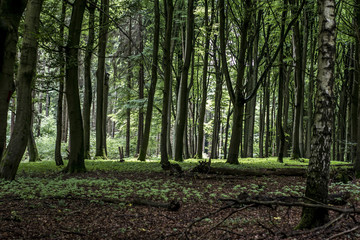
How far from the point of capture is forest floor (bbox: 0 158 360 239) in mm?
3955

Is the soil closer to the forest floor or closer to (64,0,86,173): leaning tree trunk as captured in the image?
the forest floor

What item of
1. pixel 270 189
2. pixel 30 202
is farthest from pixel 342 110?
pixel 30 202

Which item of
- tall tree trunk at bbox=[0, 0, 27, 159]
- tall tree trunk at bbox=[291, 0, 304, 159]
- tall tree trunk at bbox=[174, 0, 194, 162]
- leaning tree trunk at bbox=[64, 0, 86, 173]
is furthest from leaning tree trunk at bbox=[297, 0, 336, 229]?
tall tree trunk at bbox=[291, 0, 304, 159]

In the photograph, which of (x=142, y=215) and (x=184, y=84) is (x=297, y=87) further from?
(x=142, y=215)

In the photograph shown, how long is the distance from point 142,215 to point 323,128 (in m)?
3.53

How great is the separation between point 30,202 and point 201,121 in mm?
13246

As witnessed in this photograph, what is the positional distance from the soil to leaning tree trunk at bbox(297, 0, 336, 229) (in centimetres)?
27

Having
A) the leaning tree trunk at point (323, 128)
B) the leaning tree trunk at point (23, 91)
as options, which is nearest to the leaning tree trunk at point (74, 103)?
the leaning tree trunk at point (23, 91)

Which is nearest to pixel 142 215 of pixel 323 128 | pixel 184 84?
pixel 323 128

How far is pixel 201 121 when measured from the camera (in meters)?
18.1

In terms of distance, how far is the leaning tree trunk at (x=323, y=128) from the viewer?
379 cm

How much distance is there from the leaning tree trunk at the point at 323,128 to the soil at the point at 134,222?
0.90 feet

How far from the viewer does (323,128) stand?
3.80 meters

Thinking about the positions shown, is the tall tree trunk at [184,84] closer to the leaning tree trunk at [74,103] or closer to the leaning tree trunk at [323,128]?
the leaning tree trunk at [74,103]
